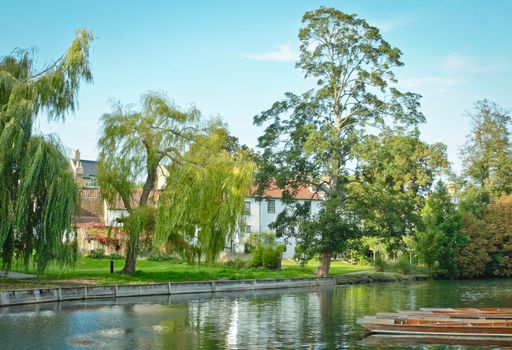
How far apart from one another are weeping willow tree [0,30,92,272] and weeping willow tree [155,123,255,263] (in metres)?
6.92

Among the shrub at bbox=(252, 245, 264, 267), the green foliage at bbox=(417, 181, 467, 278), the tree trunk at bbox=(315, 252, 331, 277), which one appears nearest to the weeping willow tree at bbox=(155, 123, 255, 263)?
the tree trunk at bbox=(315, 252, 331, 277)

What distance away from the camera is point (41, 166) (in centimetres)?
3002

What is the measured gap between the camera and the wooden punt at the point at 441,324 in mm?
19094

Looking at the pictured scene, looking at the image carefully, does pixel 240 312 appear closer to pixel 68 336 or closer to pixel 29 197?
pixel 68 336

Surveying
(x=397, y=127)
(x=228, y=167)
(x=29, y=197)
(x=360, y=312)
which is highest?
(x=397, y=127)

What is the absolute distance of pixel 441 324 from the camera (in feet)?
64.7

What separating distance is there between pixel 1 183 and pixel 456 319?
20416 millimetres

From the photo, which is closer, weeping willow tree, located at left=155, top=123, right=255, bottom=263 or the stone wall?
the stone wall

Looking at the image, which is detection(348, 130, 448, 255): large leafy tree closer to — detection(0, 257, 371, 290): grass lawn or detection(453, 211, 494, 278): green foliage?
detection(0, 257, 371, 290): grass lawn

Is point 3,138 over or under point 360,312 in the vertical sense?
over

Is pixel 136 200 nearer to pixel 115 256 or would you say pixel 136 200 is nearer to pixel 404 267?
pixel 115 256

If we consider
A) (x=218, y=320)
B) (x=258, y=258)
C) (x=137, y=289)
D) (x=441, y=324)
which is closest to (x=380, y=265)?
(x=258, y=258)

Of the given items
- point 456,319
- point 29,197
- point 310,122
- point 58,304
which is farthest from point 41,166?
point 310,122

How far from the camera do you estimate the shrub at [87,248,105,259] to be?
54806mm
